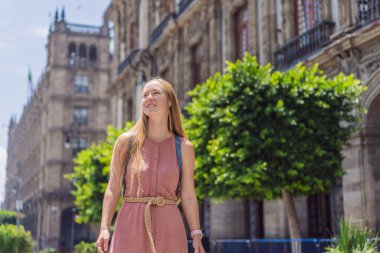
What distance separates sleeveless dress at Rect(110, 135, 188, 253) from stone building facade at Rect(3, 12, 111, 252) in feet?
175


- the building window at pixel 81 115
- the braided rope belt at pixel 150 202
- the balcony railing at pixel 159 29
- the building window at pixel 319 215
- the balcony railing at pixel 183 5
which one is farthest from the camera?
the building window at pixel 81 115

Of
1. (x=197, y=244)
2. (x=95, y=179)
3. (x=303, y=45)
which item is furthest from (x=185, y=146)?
(x=95, y=179)

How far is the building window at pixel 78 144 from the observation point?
59.6 metres

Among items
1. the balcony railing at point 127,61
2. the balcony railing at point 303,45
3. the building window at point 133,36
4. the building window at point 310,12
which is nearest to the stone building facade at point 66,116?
the balcony railing at point 127,61

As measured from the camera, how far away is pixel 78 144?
59.7 m

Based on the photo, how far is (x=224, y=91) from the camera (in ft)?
44.4

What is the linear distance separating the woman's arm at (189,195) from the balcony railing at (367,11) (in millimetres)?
10861

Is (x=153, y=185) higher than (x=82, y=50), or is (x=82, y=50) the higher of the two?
(x=82, y=50)

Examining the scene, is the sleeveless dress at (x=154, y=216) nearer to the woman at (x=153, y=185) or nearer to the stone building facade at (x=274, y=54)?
the woman at (x=153, y=185)

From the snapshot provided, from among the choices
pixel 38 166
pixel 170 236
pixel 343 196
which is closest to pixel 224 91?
pixel 343 196

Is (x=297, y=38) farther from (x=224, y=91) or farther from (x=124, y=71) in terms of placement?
(x=124, y=71)

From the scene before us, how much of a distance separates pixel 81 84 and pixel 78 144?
644 centimetres

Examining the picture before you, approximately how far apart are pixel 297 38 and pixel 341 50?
2701mm

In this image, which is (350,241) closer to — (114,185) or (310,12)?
(114,185)
